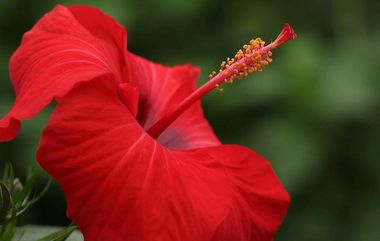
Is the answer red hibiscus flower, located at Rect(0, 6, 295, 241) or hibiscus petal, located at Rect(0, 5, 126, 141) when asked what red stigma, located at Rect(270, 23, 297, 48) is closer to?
red hibiscus flower, located at Rect(0, 6, 295, 241)

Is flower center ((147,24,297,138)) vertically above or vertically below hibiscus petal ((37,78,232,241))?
above

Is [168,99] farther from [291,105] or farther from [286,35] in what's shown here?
[291,105]

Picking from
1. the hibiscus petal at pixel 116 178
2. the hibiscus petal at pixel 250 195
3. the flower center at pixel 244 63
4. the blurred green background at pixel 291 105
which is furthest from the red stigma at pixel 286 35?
the blurred green background at pixel 291 105

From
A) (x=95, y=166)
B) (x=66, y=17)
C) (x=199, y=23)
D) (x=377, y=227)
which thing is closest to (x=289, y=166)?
(x=377, y=227)

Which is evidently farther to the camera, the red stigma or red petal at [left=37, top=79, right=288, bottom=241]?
the red stigma

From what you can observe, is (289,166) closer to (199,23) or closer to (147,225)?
(199,23)

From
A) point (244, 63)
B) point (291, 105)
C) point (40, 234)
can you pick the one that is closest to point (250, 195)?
point (244, 63)

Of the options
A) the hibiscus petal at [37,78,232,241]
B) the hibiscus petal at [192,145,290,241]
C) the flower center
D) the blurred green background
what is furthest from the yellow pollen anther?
the blurred green background

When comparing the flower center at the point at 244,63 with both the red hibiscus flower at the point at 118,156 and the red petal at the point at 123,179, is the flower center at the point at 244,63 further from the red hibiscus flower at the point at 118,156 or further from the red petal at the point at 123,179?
the red petal at the point at 123,179
